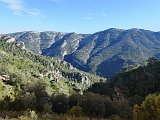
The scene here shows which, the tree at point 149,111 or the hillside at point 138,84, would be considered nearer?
the tree at point 149,111

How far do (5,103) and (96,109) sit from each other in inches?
396

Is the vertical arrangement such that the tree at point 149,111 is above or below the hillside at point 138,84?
above

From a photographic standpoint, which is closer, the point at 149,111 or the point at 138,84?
the point at 149,111

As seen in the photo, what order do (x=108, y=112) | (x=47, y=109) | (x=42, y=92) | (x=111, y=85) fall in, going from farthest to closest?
(x=111, y=85)
(x=42, y=92)
(x=108, y=112)
(x=47, y=109)

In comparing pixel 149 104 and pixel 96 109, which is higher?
pixel 149 104

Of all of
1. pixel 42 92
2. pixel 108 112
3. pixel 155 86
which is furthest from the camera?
pixel 155 86

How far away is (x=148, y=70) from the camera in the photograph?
8969 cm

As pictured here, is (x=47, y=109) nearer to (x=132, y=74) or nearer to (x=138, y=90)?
(x=138, y=90)

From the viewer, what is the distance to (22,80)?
13000 cm

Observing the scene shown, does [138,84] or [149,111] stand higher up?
[149,111]

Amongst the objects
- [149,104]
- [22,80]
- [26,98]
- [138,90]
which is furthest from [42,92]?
[22,80]

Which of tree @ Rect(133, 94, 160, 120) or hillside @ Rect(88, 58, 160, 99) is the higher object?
tree @ Rect(133, 94, 160, 120)

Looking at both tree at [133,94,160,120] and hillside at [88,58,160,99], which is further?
hillside at [88,58,160,99]

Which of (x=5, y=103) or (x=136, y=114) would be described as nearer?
(x=136, y=114)
